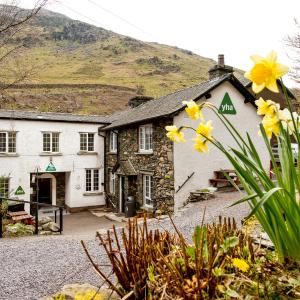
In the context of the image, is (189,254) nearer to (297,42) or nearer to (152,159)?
(152,159)

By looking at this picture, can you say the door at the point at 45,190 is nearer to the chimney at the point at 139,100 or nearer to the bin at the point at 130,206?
the chimney at the point at 139,100

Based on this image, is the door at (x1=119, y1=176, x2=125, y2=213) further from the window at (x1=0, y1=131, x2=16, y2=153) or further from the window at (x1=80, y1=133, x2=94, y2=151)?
the window at (x1=0, y1=131, x2=16, y2=153)

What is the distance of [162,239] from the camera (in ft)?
7.23

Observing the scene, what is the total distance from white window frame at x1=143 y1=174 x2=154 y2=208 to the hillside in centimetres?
3448

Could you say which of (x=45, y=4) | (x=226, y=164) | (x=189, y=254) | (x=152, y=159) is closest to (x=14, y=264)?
(x=189, y=254)

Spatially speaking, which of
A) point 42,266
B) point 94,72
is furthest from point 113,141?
point 94,72

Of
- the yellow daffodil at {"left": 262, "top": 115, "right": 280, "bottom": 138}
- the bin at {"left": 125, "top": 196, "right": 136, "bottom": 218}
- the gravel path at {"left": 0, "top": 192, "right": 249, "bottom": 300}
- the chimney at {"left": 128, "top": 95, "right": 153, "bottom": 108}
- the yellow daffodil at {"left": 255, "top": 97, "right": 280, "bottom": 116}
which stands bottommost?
the bin at {"left": 125, "top": 196, "right": 136, "bottom": 218}

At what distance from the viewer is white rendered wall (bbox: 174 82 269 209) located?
48.8ft

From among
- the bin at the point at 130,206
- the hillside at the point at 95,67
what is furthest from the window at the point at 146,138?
the hillside at the point at 95,67

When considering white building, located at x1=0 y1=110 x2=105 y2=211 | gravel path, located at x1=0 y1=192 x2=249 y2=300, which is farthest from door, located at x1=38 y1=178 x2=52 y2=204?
gravel path, located at x1=0 y1=192 x2=249 y2=300

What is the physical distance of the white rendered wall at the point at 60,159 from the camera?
19641 millimetres

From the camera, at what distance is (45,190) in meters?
24.7

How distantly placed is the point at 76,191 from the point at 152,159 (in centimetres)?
778

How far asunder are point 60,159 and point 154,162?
8.04 m
